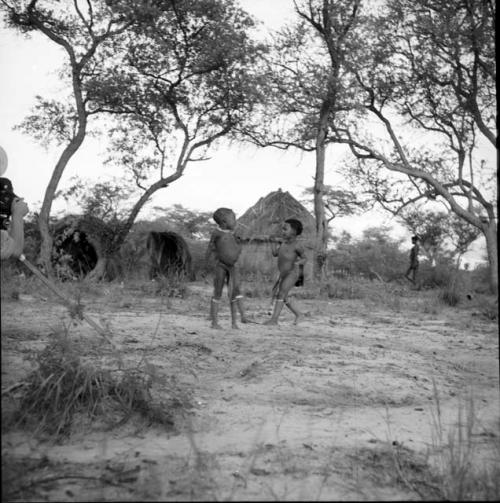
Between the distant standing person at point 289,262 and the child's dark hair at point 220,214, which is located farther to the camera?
the distant standing person at point 289,262

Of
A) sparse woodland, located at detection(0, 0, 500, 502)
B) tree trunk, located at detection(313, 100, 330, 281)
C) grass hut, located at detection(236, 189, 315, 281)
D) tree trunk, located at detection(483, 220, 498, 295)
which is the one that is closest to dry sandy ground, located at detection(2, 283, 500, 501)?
sparse woodland, located at detection(0, 0, 500, 502)

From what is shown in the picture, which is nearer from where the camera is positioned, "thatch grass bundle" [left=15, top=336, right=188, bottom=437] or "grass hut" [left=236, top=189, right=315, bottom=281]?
"thatch grass bundle" [left=15, top=336, right=188, bottom=437]

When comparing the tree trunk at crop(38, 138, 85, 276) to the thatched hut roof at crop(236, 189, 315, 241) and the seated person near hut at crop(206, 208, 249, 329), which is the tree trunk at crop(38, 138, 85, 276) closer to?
the thatched hut roof at crop(236, 189, 315, 241)

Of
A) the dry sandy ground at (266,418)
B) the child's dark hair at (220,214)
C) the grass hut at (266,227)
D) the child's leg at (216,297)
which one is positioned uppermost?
the grass hut at (266,227)

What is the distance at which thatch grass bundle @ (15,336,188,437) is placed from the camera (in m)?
2.81

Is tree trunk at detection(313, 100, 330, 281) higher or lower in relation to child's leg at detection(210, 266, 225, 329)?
higher

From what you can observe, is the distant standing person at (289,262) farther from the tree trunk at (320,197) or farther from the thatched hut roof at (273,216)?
the thatched hut roof at (273,216)

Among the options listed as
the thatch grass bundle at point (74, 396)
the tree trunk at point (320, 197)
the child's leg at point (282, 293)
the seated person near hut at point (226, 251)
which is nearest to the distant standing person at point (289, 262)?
the child's leg at point (282, 293)

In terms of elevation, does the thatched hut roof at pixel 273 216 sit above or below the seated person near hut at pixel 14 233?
above

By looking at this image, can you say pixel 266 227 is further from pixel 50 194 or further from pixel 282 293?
pixel 282 293

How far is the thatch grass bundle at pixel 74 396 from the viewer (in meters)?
2.81

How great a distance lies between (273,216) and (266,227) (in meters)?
0.53

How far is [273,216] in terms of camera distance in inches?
860

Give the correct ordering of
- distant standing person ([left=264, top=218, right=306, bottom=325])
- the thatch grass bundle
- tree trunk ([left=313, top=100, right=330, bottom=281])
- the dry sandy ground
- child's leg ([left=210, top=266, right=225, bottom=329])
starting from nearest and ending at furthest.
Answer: the dry sandy ground → the thatch grass bundle → child's leg ([left=210, top=266, right=225, bottom=329]) → distant standing person ([left=264, top=218, right=306, bottom=325]) → tree trunk ([left=313, top=100, right=330, bottom=281])
